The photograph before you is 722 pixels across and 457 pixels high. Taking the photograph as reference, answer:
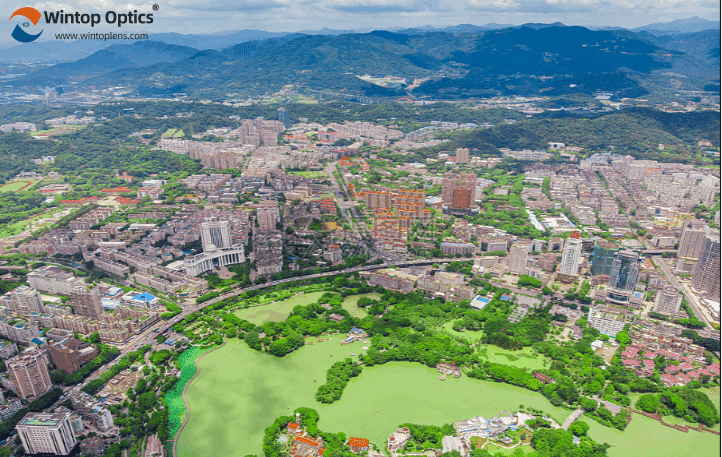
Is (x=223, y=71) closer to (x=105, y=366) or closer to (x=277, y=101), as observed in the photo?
(x=277, y=101)

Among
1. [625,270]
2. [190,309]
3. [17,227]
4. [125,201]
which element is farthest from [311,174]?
[625,270]

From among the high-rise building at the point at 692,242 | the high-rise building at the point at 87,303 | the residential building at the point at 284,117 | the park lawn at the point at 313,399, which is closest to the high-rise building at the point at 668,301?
the high-rise building at the point at 692,242

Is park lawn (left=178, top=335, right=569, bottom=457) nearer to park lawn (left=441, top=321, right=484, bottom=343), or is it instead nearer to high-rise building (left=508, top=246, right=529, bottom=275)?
park lawn (left=441, top=321, right=484, bottom=343)

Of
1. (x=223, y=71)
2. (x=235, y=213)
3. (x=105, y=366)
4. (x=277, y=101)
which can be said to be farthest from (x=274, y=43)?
(x=105, y=366)

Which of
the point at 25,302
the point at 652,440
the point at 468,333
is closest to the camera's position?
the point at 652,440

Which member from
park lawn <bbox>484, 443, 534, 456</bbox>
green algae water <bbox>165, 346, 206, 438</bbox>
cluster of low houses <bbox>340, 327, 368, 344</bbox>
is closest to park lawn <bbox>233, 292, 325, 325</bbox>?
green algae water <bbox>165, 346, 206, 438</bbox>

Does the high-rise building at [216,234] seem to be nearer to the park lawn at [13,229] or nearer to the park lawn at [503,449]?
the park lawn at [13,229]

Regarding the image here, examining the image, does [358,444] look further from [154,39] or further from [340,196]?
[154,39]
